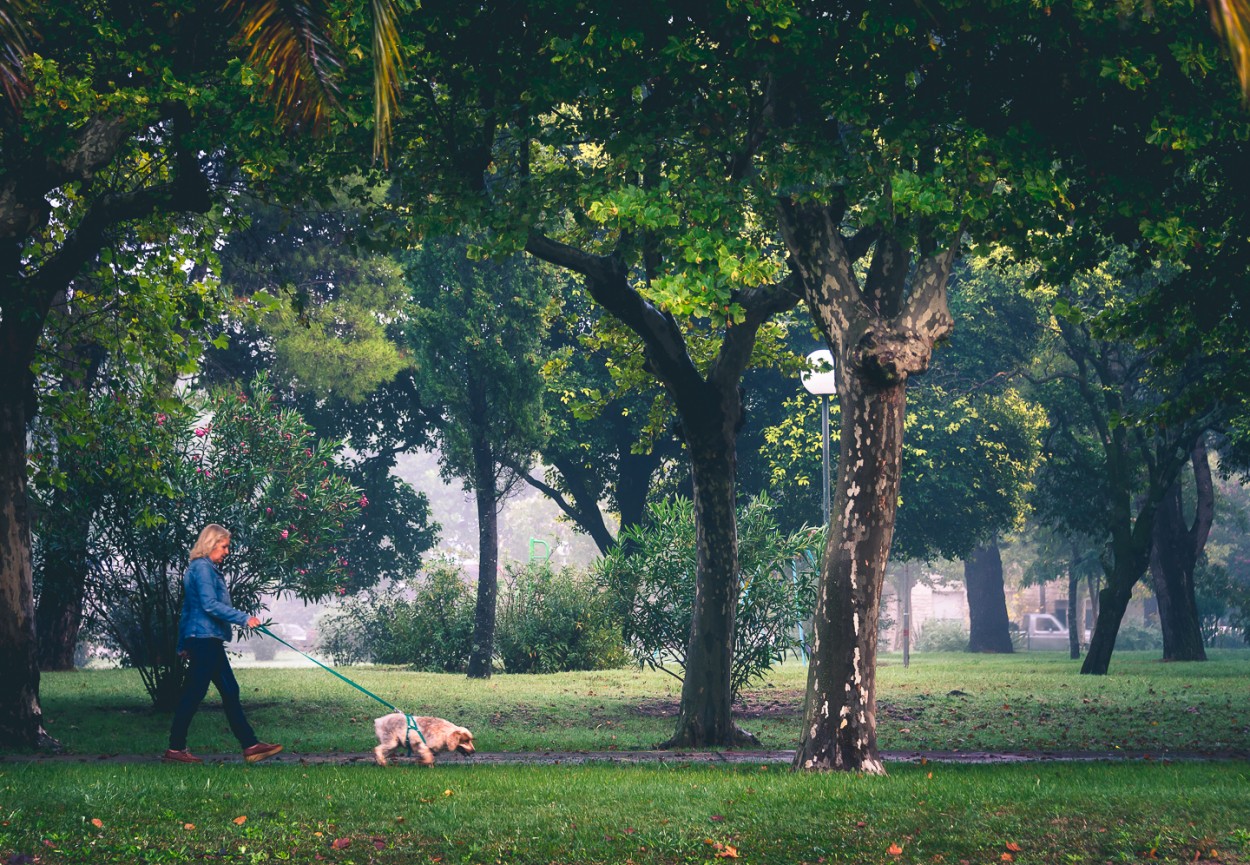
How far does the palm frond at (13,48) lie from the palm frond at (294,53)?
1724mm

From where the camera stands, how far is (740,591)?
18.0 m

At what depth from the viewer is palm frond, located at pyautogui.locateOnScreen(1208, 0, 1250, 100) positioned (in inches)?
253

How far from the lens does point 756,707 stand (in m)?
20.0

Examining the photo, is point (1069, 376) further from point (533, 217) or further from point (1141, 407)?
point (533, 217)

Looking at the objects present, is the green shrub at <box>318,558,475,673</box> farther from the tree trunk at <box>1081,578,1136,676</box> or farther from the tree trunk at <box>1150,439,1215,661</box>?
the tree trunk at <box>1150,439,1215,661</box>

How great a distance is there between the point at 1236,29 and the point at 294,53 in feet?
23.5

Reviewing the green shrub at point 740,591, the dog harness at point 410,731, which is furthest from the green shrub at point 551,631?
the dog harness at point 410,731

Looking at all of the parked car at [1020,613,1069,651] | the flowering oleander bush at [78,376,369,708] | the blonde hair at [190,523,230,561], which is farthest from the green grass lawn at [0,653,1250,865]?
the parked car at [1020,613,1069,651]

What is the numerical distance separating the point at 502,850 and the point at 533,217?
293 inches

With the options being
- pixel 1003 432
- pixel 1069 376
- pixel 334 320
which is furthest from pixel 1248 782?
pixel 1003 432

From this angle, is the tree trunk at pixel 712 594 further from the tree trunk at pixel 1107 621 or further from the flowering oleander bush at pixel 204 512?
the tree trunk at pixel 1107 621

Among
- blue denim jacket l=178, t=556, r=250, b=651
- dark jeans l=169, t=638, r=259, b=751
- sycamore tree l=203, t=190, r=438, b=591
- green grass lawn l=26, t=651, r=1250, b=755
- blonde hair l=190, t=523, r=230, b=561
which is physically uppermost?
sycamore tree l=203, t=190, r=438, b=591

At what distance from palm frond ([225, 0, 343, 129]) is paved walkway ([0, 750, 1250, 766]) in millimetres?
6074

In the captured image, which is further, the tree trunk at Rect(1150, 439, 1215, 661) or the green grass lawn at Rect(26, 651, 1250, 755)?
the tree trunk at Rect(1150, 439, 1215, 661)
